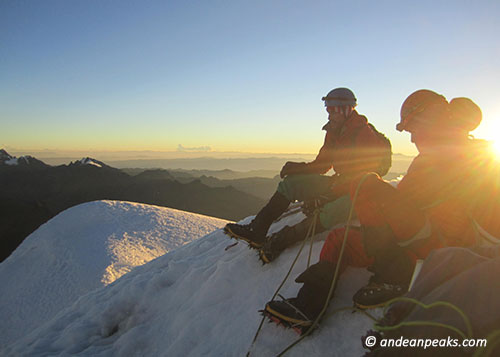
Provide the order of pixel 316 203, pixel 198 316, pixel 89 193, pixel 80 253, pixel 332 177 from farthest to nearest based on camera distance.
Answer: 1. pixel 89 193
2. pixel 80 253
3. pixel 332 177
4. pixel 316 203
5. pixel 198 316

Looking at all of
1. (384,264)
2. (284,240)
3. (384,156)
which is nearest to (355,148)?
(384,156)

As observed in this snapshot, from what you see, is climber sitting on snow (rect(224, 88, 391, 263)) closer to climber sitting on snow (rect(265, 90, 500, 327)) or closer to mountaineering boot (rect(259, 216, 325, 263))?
mountaineering boot (rect(259, 216, 325, 263))

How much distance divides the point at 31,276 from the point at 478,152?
1591 centimetres

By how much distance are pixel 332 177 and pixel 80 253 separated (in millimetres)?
12668

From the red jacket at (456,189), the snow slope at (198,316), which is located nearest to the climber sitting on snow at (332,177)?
the snow slope at (198,316)

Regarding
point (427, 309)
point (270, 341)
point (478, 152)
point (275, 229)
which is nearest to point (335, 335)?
point (270, 341)

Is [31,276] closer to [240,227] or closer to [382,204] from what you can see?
[240,227]

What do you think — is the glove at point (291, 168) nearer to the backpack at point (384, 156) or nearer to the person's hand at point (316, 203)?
the person's hand at point (316, 203)

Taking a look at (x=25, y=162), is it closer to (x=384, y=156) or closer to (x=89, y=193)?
(x=89, y=193)

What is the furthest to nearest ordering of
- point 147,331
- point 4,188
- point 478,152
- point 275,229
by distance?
point 4,188, point 275,229, point 147,331, point 478,152

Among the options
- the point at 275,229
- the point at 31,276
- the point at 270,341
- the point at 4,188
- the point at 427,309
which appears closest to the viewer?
the point at 427,309

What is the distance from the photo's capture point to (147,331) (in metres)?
3.95

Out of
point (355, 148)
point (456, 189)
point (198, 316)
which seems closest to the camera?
point (456, 189)

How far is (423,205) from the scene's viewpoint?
238cm
